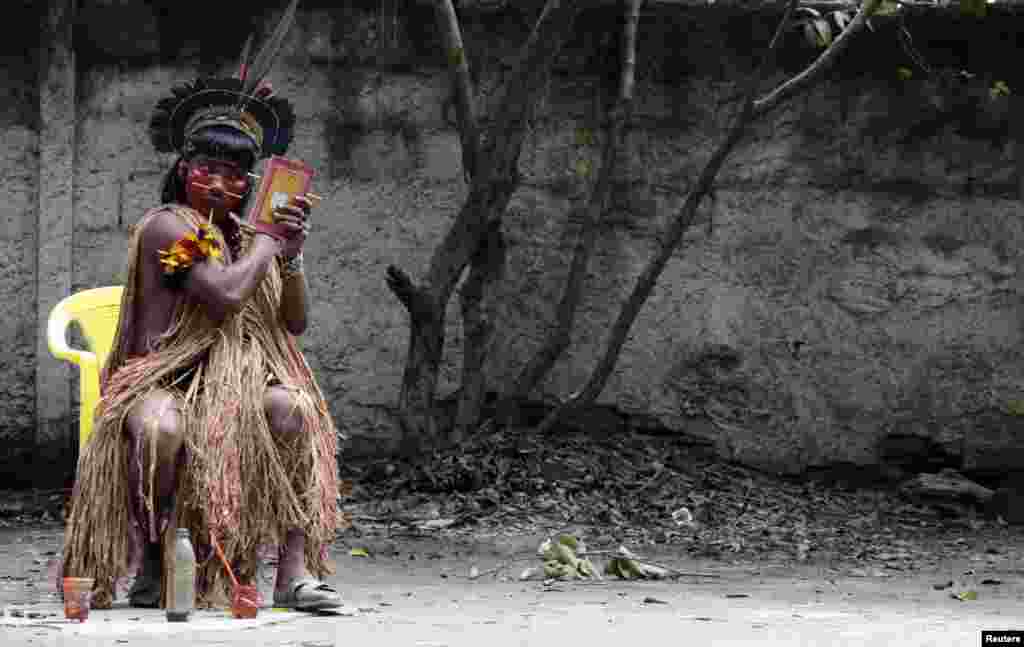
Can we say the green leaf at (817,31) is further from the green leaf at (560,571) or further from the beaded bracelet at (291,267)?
the beaded bracelet at (291,267)

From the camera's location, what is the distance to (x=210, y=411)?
4.52 meters

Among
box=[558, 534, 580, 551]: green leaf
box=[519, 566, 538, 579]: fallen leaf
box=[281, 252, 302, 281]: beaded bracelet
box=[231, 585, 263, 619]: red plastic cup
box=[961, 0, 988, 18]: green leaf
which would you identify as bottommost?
box=[519, 566, 538, 579]: fallen leaf

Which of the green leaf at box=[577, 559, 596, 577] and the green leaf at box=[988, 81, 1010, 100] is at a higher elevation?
the green leaf at box=[988, 81, 1010, 100]

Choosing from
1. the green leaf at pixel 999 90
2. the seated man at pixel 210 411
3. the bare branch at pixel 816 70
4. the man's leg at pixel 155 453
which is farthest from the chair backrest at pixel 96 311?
the green leaf at pixel 999 90

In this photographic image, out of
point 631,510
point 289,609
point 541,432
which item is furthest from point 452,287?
point 289,609

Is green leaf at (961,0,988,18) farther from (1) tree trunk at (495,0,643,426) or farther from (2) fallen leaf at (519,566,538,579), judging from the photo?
(2) fallen leaf at (519,566,538,579)

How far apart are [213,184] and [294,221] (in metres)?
0.24

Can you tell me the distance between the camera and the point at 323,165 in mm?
7973

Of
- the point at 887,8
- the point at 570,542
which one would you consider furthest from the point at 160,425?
the point at 887,8

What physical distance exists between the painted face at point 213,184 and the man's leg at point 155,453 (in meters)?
0.54

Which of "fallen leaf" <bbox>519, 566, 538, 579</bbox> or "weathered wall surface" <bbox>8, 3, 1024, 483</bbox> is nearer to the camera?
"fallen leaf" <bbox>519, 566, 538, 579</bbox>

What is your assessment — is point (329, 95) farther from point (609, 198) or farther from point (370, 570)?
point (370, 570)

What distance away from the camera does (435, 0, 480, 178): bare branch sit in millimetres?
7449

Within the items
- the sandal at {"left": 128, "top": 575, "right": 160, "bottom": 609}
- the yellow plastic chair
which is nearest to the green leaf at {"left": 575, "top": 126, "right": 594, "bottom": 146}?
the yellow plastic chair
